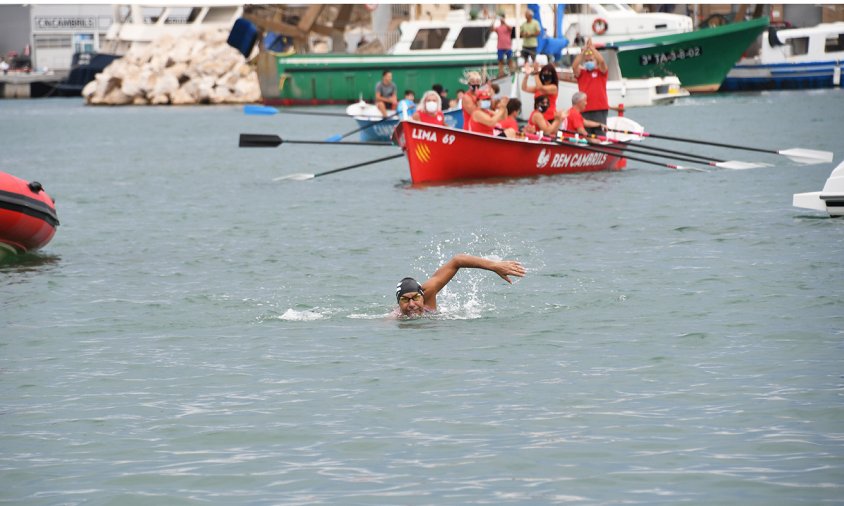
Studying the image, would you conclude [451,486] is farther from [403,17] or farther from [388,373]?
[403,17]

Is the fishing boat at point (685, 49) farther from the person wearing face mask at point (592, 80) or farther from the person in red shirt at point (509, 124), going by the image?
the person in red shirt at point (509, 124)

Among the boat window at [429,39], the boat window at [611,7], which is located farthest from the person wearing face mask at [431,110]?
the boat window at [611,7]

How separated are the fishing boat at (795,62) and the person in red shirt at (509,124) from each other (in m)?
34.2

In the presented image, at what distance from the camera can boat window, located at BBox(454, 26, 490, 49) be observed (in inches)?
2095

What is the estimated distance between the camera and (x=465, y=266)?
11562mm

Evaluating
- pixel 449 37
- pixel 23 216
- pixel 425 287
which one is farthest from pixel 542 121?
pixel 449 37

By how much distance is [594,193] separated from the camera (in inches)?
869

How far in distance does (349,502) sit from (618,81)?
3629 cm

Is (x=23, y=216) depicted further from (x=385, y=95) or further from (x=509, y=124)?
(x=385, y=95)

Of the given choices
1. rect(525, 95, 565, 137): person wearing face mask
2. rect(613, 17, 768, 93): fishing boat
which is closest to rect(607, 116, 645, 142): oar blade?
rect(525, 95, 565, 137): person wearing face mask

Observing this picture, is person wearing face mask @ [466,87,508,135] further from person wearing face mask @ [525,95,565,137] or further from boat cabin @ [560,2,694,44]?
boat cabin @ [560,2,694,44]

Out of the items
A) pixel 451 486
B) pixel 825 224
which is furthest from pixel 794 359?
pixel 825 224

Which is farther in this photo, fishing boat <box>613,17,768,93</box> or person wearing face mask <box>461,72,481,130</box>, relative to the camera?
fishing boat <box>613,17,768,93</box>

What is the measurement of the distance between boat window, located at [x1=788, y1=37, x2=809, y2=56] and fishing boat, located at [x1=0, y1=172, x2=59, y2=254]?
4431 cm
